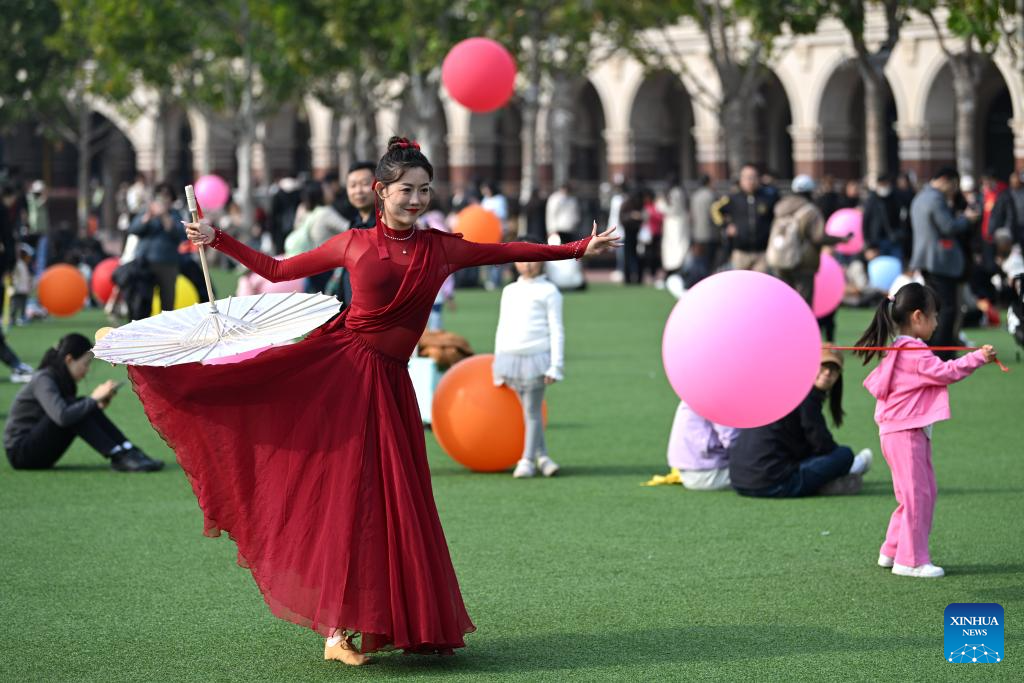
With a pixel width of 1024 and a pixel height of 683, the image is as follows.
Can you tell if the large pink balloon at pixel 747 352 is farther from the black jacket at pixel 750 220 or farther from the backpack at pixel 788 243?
the black jacket at pixel 750 220

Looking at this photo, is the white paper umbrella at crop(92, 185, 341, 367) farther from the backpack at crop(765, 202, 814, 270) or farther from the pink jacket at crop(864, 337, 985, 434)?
the backpack at crop(765, 202, 814, 270)

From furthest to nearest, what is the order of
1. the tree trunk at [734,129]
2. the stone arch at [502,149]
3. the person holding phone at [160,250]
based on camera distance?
the stone arch at [502,149]
the tree trunk at [734,129]
the person holding phone at [160,250]

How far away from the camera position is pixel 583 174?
49.4 m

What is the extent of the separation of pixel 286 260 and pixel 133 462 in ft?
16.4

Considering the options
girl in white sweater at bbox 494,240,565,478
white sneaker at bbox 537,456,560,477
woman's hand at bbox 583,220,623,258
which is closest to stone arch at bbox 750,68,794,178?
white sneaker at bbox 537,456,560,477

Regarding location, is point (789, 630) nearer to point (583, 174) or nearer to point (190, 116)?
point (583, 174)

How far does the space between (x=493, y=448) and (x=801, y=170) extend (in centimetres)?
3049

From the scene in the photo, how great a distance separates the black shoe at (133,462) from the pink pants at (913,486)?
5072mm

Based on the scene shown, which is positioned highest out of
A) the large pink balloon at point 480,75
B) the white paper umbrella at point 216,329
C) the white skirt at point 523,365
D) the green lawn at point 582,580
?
the large pink balloon at point 480,75

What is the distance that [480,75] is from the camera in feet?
49.5

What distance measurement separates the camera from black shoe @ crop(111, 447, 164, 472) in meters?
10.9

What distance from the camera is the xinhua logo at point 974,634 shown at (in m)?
6.02

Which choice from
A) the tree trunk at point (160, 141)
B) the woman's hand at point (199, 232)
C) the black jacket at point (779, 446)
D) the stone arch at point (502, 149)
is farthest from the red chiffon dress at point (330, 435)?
the tree trunk at point (160, 141)

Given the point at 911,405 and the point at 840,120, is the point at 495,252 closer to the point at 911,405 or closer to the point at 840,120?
the point at 911,405
